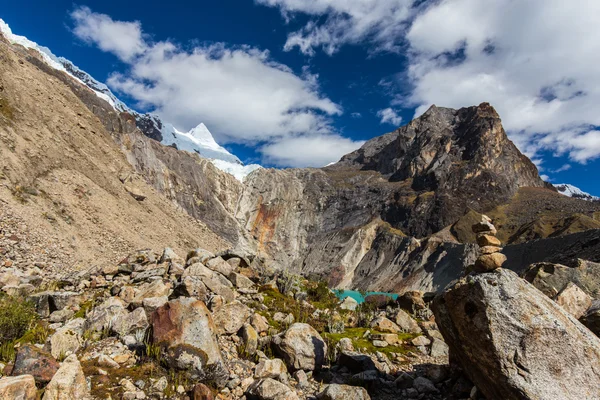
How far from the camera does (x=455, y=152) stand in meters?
135

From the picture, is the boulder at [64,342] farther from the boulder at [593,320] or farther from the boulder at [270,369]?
the boulder at [593,320]

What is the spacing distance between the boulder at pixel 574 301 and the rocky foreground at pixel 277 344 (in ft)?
0.10

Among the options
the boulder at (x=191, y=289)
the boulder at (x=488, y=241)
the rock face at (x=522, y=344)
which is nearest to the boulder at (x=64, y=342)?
the boulder at (x=191, y=289)

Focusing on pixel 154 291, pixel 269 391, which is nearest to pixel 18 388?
pixel 269 391

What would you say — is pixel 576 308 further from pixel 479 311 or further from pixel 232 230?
pixel 232 230

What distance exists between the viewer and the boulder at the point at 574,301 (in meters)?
9.08

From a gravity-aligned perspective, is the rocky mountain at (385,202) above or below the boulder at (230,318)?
above

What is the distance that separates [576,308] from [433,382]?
14.0ft

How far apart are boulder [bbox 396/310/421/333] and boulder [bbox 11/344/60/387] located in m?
12.1

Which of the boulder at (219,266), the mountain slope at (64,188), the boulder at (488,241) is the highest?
the mountain slope at (64,188)

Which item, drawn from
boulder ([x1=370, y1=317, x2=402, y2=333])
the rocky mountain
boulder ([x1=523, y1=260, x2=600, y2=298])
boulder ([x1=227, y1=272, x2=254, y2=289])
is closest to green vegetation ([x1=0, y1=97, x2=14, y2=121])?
the rocky mountain

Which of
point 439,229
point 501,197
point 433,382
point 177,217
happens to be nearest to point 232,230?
point 177,217

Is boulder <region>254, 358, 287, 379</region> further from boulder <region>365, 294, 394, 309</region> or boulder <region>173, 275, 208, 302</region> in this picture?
boulder <region>365, 294, 394, 309</region>

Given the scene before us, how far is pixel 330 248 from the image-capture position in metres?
118
